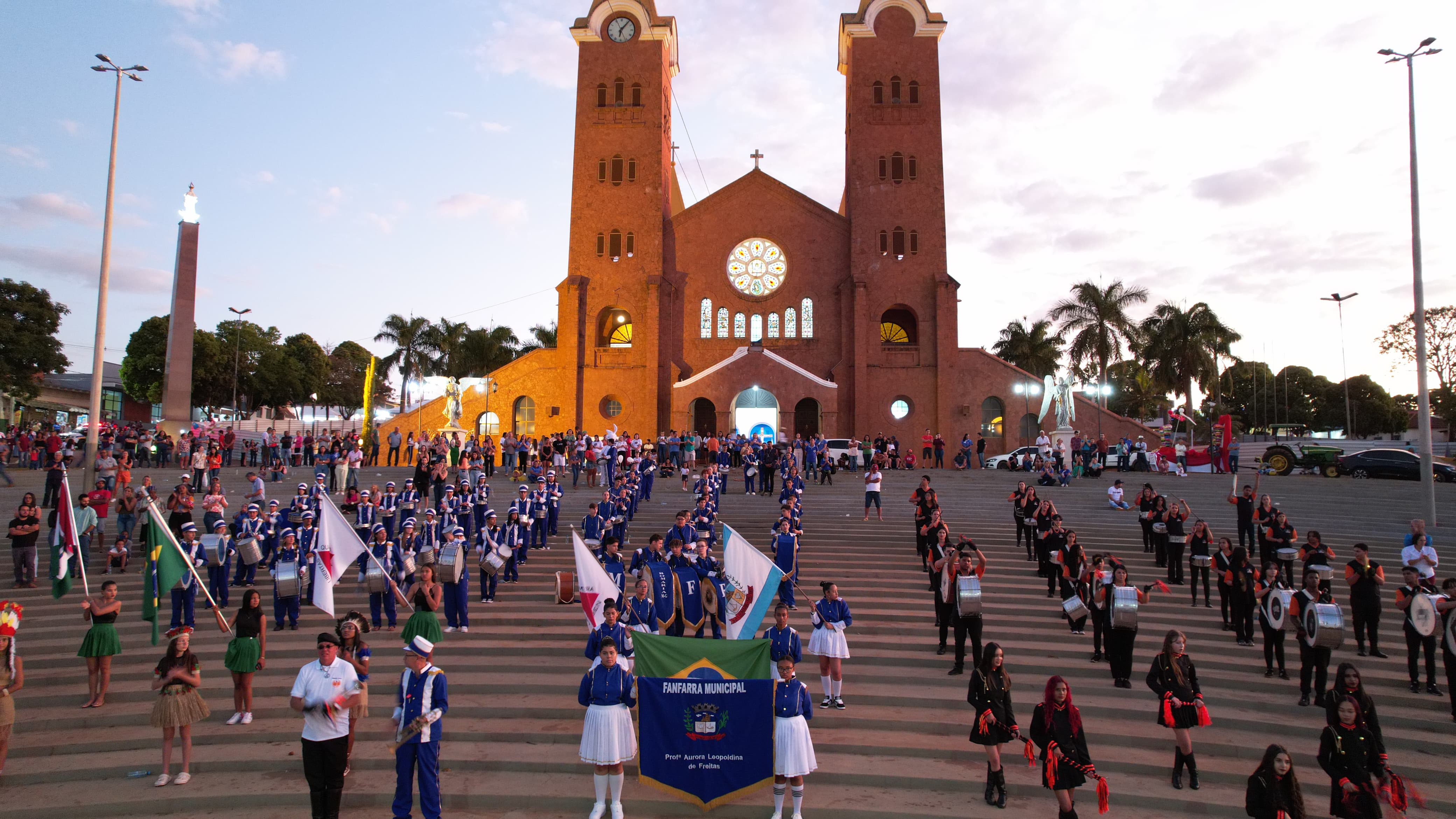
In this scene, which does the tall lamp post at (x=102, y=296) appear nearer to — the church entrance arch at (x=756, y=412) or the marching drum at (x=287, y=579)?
the marching drum at (x=287, y=579)

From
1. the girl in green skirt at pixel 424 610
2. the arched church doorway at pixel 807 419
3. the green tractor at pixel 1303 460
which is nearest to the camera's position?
the girl in green skirt at pixel 424 610

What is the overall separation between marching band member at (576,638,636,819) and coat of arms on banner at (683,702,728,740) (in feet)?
1.82

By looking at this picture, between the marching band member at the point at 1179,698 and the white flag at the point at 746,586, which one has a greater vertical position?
the white flag at the point at 746,586

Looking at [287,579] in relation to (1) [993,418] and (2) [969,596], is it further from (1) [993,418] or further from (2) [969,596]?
(1) [993,418]

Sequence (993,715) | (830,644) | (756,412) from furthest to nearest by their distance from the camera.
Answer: (756,412) < (830,644) < (993,715)

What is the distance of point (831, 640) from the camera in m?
10.5

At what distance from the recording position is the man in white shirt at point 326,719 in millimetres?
7496

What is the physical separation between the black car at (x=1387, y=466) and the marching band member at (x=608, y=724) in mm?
32769

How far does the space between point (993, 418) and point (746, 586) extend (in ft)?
109

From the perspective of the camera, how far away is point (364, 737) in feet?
32.6

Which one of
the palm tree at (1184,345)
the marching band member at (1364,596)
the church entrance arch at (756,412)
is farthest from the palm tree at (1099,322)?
the marching band member at (1364,596)

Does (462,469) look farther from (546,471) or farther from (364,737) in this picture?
(364,737)

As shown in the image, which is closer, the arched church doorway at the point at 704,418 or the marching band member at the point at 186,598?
the marching band member at the point at 186,598

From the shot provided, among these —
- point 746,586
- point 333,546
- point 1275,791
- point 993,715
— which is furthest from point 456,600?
point 1275,791
